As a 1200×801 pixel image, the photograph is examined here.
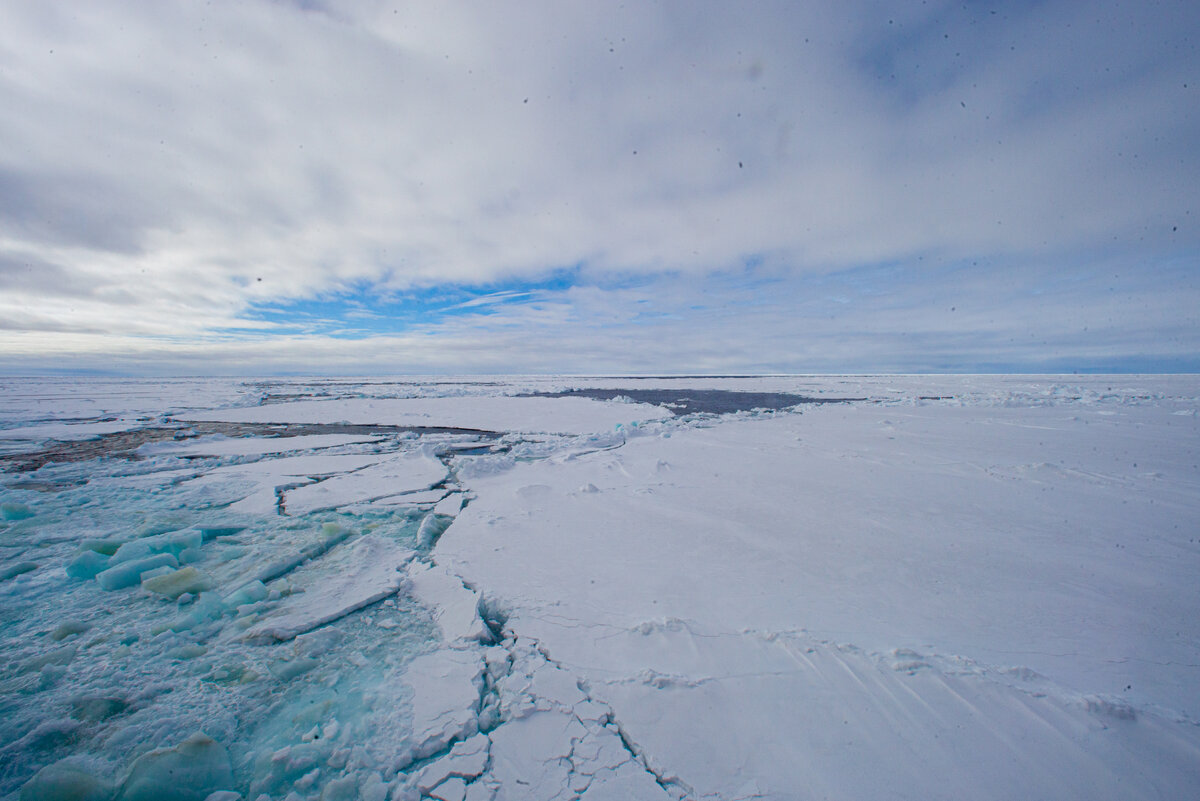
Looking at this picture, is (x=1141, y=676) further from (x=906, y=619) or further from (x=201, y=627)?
(x=201, y=627)

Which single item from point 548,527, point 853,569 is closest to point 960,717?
point 853,569

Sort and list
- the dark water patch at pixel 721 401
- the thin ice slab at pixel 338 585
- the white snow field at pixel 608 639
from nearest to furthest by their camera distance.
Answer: the white snow field at pixel 608 639
the thin ice slab at pixel 338 585
the dark water patch at pixel 721 401

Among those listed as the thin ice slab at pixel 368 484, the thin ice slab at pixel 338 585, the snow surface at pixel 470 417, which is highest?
the snow surface at pixel 470 417

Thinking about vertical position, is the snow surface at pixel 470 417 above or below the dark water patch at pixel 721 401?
below

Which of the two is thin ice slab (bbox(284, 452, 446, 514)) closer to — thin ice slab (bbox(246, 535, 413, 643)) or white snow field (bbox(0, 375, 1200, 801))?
white snow field (bbox(0, 375, 1200, 801))

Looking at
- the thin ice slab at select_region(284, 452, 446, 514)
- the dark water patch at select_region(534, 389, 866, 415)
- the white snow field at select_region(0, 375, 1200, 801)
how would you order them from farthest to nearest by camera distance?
1. the dark water patch at select_region(534, 389, 866, 415)
2. the thin ice slab at select_region(284, 452, 446, 514)
3. the white snow field at select_region(0, 375, 1200, 801)

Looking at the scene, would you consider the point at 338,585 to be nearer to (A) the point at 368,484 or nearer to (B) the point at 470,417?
(A) the point at 368,484

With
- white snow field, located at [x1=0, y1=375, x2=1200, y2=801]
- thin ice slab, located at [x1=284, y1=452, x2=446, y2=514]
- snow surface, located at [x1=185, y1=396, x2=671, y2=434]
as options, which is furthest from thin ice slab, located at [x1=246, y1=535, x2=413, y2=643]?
snow surface, located at [x1=185, y1=396, x2=671, y2=434]

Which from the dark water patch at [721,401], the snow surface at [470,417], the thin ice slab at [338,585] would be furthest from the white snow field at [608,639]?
the dark water patch at [721,401]

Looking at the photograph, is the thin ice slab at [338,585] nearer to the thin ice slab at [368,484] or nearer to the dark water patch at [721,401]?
the thin ice slab at [368,484]
